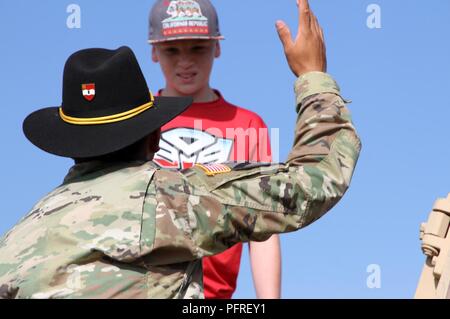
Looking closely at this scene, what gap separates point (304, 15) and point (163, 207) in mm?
1119

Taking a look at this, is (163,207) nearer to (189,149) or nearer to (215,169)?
(215,169)

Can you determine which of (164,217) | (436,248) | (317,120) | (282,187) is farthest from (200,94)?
(164,217)

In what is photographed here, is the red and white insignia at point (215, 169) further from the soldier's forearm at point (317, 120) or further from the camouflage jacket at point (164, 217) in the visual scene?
the soldier's forearm at point (317, 120)

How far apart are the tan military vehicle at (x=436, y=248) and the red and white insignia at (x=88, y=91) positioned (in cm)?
381

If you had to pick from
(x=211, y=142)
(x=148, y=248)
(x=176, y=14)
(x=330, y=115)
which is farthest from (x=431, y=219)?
(x=148, y=248)

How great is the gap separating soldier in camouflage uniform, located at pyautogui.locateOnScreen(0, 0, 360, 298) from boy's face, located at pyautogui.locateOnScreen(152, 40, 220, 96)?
10.3 ft

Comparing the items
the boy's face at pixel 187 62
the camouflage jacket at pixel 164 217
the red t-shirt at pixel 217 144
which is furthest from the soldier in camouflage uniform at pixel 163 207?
the boy's face at pixel 187 62

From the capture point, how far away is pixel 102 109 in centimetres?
566

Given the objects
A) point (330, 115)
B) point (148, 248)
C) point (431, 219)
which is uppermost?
point (330, 115)

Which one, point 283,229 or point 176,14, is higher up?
point 176,14

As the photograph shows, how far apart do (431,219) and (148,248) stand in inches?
158

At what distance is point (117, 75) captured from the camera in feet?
18.6

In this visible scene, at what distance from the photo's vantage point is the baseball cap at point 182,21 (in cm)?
889
